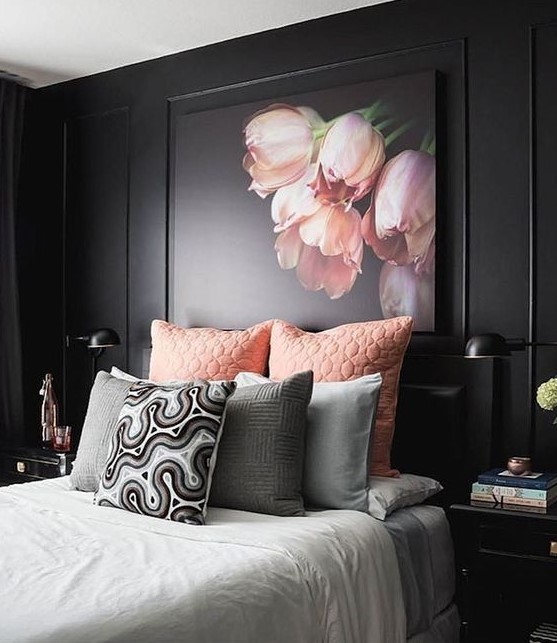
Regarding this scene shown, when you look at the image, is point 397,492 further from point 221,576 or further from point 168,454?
point 221,576

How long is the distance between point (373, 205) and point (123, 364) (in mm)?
1608

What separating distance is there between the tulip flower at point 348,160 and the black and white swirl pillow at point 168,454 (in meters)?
1.09

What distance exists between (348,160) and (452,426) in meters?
1.15

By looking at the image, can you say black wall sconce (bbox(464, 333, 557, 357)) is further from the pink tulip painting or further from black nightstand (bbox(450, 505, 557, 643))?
black nightstand (bbox(450, 505, 557, 643))

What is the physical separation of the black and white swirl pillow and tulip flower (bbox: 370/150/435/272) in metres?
0.96

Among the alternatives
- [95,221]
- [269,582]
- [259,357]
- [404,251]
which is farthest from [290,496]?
[95,221]

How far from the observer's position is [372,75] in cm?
367

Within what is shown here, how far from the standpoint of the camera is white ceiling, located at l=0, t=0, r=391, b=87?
3674 mm

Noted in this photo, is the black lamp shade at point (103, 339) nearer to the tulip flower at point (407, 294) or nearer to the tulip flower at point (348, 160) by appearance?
the tulip flower at point (348, 160)

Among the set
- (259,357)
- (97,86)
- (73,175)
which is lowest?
(259,357)

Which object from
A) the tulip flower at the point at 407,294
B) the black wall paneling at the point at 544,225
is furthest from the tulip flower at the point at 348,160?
the black wall paneling at the point at 544,225

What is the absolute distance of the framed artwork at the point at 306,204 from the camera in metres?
3.51

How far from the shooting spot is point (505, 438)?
3297mm

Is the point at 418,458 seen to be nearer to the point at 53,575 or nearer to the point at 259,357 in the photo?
the point at 259,357
